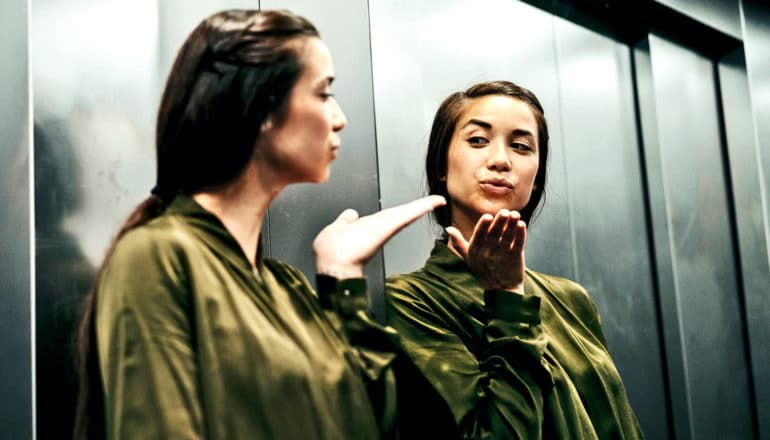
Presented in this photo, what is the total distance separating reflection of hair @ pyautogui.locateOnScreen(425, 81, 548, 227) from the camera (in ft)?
8.05

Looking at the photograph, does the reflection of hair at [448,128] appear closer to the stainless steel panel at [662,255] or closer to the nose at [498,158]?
the nose at [498,158]

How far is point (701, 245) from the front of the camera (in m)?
3.85

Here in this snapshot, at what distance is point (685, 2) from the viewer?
3857mm

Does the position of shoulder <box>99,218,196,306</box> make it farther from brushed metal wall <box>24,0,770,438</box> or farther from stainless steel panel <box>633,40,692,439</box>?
stainless steel panel <box>633,40,692,439</box>

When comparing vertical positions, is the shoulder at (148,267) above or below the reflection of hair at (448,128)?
below

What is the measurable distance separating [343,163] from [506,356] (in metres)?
0.58

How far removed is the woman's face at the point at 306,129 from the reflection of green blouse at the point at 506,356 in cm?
53

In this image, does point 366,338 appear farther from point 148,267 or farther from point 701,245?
point 701,245

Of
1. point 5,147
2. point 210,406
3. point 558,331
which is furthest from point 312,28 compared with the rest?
point 558,331

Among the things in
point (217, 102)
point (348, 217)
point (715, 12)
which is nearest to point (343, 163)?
point (348, 217)

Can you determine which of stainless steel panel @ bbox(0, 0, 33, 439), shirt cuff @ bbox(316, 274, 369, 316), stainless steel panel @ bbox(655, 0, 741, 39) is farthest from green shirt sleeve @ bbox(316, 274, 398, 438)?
stainless steel panel @ bbox(655, 0, 741, 39)

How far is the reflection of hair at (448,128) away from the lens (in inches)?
96.6

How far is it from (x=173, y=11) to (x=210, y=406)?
3.06 feet

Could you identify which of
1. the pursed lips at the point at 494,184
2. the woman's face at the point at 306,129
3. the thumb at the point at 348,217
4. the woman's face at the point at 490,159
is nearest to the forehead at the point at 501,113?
the woman's face at the point at 490,159
